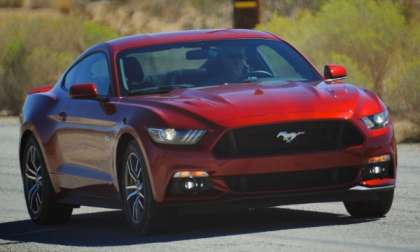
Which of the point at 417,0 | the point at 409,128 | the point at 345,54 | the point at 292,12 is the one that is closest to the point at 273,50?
the point at 409,128

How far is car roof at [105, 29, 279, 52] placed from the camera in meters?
12.6

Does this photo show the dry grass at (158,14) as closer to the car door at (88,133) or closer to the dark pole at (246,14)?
the dark pole at (246,14)

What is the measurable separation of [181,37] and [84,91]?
0.97 metres

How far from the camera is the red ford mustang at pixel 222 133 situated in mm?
10781

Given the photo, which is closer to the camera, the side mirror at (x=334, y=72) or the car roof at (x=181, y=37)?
the side mirror at (x=334, y=72)

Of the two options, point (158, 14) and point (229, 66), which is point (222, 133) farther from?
point (158, 14)

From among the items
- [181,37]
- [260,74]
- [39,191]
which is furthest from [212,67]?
[39,191]

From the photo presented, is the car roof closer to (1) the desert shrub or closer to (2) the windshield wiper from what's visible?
(2) the windshield wiper

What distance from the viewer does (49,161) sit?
13086mm

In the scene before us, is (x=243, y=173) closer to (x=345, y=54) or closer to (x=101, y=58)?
(x=101, y=58)

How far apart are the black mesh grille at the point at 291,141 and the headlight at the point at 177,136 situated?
155 millimetres

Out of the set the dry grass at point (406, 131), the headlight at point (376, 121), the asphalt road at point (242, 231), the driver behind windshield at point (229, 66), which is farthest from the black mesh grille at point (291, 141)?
the dry grass at point (406, 131)

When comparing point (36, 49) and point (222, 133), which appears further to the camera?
point (36, 49)

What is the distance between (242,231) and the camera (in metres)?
11.2
